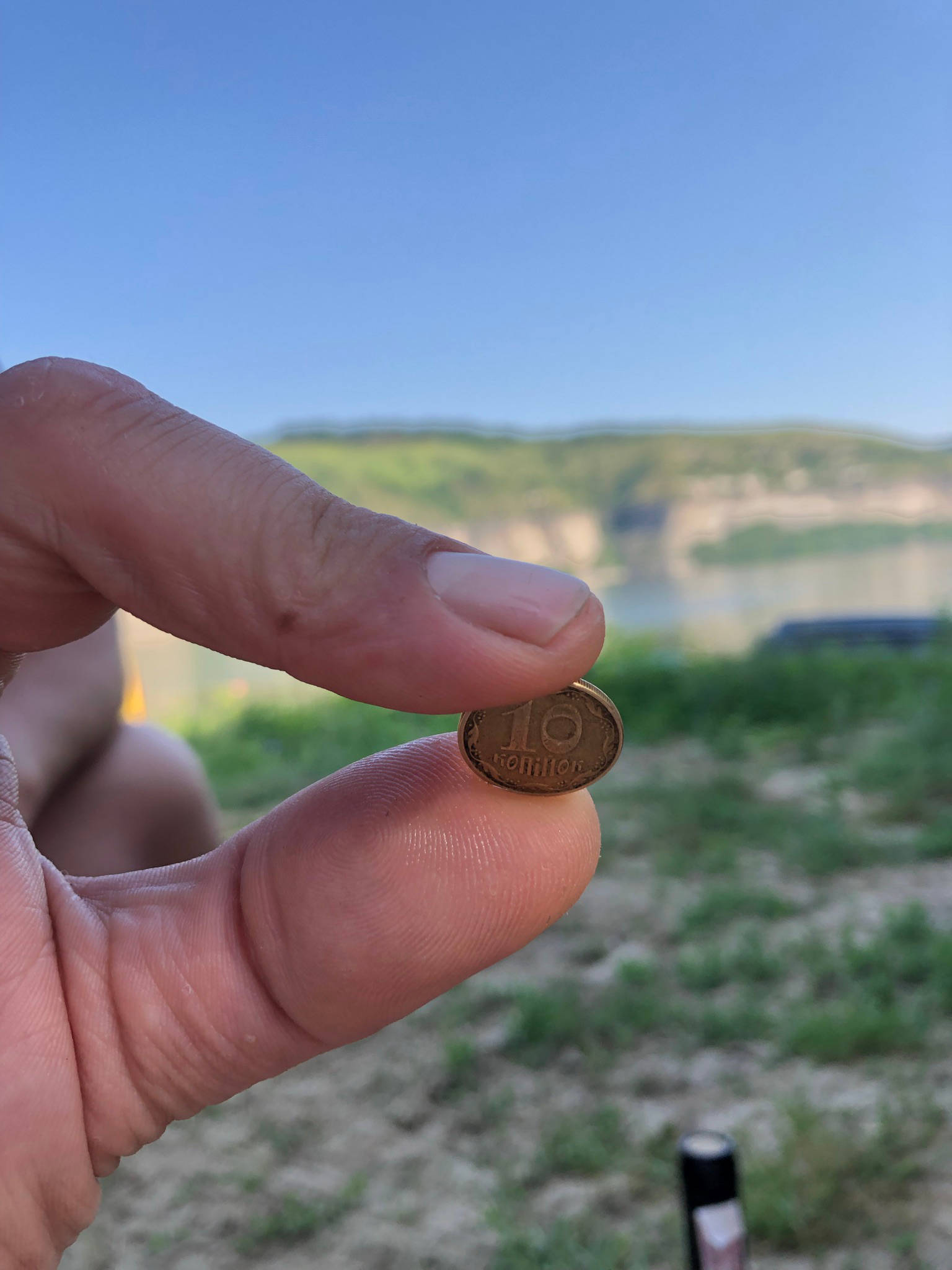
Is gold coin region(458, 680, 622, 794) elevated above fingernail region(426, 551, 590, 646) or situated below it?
below

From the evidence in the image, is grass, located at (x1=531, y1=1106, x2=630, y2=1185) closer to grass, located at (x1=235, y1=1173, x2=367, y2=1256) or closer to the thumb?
grass, located at (x1=235, y1=1173, x2=367, y2=1256)

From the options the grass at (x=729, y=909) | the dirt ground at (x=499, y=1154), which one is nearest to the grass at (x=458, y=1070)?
the dirt ground at (x=499, y=1154)

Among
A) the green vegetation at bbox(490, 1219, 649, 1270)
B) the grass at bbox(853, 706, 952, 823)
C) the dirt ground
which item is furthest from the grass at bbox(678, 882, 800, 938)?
the green vegetation at bbox(490, 1219, 649, 1270)

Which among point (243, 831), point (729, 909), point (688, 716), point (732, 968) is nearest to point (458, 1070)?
point (732, 968)

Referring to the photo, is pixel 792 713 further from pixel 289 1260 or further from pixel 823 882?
pixel 289 1260

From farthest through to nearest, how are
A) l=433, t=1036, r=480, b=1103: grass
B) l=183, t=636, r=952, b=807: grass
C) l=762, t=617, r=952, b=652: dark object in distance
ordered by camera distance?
l=762, t=617, r=952, b=652: dark object in distance → l=183, t=636, r=952, b=807: grass → l=433, t=1036, r=480, b=1103: grass

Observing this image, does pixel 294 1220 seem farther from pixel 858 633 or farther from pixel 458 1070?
pixel 858 633
